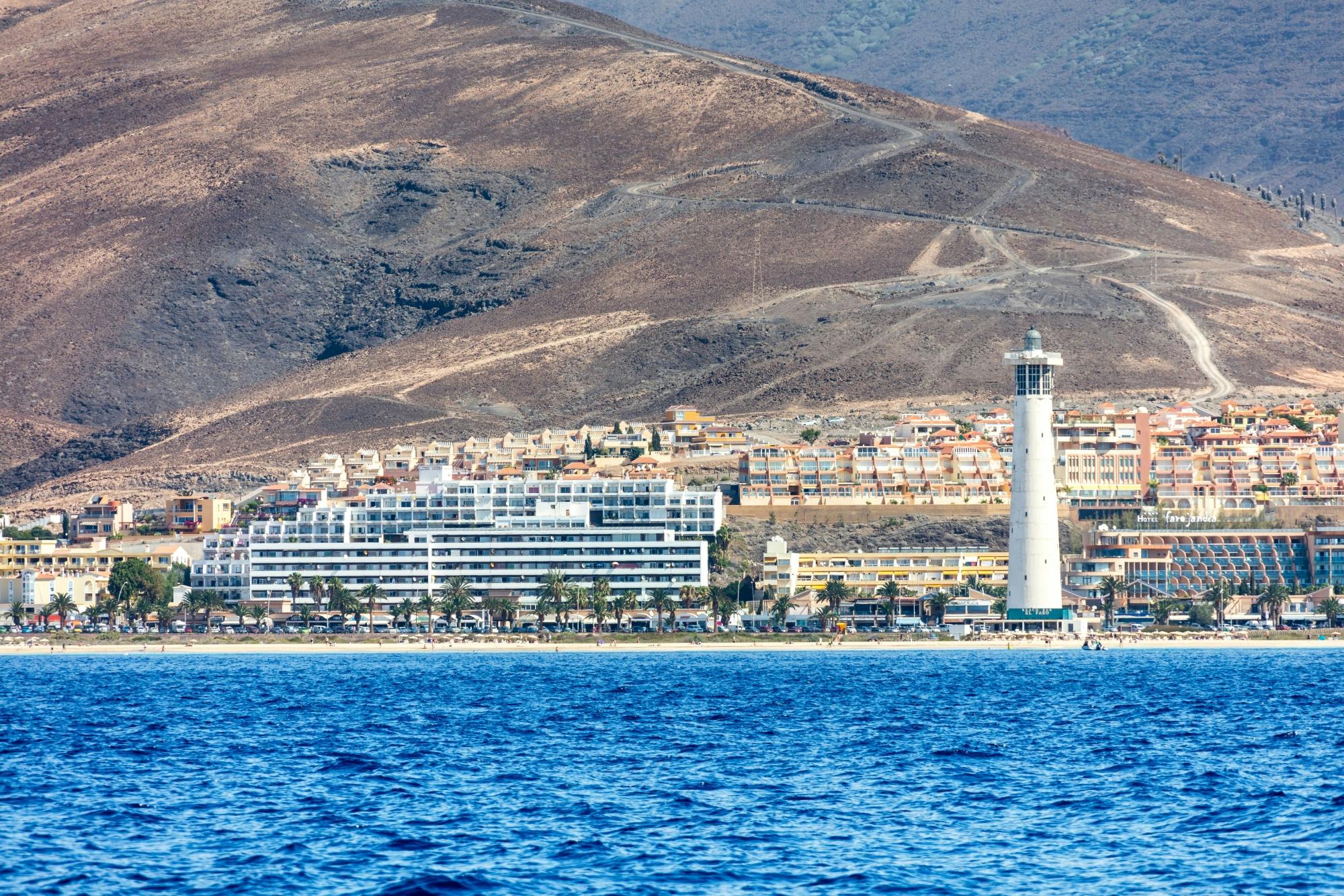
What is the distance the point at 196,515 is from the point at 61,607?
3521 cm

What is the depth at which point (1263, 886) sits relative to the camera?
45.7 m

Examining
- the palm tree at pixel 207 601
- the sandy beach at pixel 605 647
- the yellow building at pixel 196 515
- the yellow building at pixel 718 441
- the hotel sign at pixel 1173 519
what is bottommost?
the sandy beach at pixel 605 647

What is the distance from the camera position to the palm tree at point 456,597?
126m

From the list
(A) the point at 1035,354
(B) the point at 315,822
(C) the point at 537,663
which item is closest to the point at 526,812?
(B) the point at 315,822

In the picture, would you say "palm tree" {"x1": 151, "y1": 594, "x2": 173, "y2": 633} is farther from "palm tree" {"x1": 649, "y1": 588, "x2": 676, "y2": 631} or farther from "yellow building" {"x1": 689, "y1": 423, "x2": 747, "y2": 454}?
"yellow building" {"x1": 689, "y1": 423, "x2": 747, "y2": 454}

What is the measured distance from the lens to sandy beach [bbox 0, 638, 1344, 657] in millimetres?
120750

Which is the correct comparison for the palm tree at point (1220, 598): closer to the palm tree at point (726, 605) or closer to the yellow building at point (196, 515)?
the palm tree at point (726, 605)

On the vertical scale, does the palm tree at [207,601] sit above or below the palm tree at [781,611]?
above

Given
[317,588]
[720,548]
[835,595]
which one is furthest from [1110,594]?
[317,588]

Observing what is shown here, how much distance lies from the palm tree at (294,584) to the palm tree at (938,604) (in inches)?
1283

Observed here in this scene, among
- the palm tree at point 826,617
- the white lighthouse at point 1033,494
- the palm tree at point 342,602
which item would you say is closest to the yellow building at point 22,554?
the palm tree at point 342,602

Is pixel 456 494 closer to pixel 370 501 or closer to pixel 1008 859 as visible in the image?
pixel 370 501

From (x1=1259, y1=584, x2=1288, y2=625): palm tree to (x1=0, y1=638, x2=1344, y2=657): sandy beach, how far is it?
410 cm

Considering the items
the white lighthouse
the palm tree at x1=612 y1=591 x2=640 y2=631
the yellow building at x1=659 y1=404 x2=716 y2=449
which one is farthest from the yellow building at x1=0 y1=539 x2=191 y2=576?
the white lighthouse
